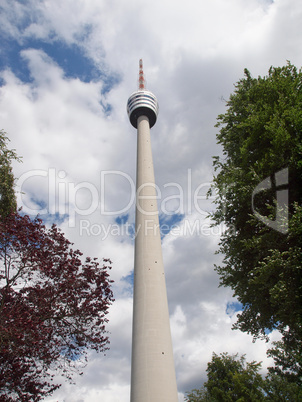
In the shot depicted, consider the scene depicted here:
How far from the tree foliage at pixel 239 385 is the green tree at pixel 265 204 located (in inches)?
987

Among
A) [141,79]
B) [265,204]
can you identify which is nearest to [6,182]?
[265,204]

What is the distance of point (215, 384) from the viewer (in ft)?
149

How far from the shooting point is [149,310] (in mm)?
26688

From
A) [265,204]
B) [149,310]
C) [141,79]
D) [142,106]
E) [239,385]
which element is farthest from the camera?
[141,79]

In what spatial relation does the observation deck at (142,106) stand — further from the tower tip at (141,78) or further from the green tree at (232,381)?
the green tree at (232,381)

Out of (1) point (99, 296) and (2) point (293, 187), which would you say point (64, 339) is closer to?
(1) point (99, 296)

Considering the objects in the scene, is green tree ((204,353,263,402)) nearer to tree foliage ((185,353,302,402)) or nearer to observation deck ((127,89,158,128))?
Answer: tree foliage ((185,353,302,402))

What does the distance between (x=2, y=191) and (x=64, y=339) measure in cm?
886

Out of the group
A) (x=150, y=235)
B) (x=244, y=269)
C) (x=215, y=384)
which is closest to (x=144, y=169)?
(x=150, y=235)

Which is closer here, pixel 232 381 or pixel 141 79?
pixel 232 381

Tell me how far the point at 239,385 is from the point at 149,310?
2322 centimetres

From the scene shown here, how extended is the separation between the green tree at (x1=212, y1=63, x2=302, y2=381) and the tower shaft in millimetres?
8573

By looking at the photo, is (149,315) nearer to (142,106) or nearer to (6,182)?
(6,182)

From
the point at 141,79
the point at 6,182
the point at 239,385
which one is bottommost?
the point at 239,385
